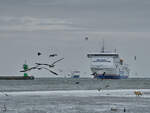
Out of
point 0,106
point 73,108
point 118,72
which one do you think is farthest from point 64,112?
point 118,72

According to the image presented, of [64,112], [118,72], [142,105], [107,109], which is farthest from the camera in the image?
[118,72]

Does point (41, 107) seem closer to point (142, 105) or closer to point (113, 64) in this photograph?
point (142, 105)

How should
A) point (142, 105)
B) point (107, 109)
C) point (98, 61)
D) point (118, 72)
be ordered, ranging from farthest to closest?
1. point (118, 72)
2. point (98, 61)
3. point (142, 105)
4. point (107, 109)

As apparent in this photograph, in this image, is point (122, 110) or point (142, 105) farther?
point (142, 105)

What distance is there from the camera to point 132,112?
45.3 meters

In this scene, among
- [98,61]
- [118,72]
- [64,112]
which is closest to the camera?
[64,112]

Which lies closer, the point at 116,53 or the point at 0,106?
the point at 0,106

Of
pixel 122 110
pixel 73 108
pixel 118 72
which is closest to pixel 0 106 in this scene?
pixel 73 108

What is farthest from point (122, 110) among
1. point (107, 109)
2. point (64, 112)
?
point (64, 112)

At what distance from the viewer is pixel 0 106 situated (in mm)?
49562

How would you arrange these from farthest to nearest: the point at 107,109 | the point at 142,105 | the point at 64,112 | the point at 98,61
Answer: the point at 98,61, the point at 142,105, the point at 107,109, the point at 64,112

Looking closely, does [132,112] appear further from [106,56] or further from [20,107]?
[106,56]

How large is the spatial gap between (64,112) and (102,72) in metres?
137

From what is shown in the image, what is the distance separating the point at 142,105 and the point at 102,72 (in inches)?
5093
